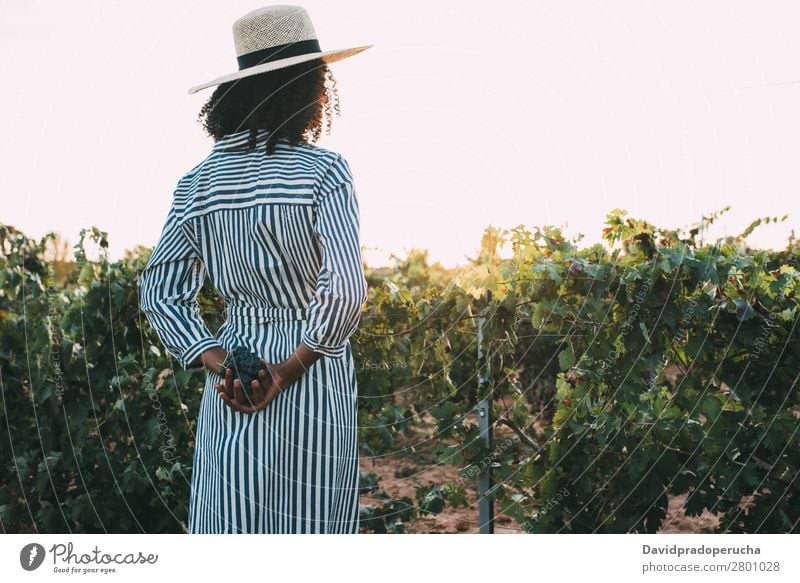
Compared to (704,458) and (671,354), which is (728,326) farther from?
(704,458)

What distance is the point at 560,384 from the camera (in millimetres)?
2984

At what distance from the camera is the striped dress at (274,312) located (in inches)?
77.7

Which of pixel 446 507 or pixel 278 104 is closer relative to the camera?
pixel 278 104

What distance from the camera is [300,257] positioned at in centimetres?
201

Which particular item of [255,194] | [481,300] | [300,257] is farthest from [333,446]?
[481,300]

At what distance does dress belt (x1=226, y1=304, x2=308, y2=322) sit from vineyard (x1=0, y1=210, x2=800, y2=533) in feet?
3.58

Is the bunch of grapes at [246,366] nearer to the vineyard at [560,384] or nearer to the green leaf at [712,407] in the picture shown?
the vineyard at [560,384]

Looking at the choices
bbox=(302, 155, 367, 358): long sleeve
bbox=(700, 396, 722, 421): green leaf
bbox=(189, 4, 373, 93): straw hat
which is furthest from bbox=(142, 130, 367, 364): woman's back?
bbox=(700, 396, 722, 421): green leaf

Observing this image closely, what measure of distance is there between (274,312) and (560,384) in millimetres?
1315

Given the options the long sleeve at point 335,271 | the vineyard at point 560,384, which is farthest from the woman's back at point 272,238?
the vineyard at point 560,384

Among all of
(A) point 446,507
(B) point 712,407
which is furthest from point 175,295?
(A) point 446,507

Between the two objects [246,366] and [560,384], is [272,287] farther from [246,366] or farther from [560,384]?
[560,384]

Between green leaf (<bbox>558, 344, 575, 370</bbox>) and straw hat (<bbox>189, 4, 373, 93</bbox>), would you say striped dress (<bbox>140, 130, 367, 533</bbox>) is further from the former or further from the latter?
green leaf (<bbox>558, 344, 575, 370</bbox>)

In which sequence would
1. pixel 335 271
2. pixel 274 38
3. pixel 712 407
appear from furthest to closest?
pixel 712 407, pixel 274 38, pixel 335 271
